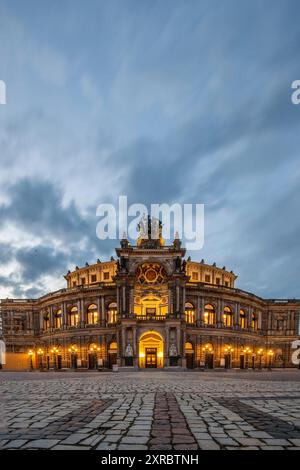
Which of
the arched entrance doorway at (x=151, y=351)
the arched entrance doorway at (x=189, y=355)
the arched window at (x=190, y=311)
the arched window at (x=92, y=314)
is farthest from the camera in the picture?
the arched window at (x=92, y=314)

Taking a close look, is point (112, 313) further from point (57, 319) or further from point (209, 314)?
point (209, 314)

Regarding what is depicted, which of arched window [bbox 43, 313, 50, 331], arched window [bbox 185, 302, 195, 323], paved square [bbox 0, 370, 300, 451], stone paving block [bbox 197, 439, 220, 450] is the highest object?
stone paving block [bbox 197, 439, 220, 450]

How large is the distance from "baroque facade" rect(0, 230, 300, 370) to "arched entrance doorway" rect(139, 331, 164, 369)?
0.15m

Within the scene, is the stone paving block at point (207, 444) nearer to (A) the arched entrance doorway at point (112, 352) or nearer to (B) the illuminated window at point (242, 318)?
(A) the arched entrance doorway at point (112, 352)

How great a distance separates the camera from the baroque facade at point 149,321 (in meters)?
53.2

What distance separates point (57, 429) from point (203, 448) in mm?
2798

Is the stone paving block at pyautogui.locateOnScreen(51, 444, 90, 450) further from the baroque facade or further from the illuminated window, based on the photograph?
the illuminated window

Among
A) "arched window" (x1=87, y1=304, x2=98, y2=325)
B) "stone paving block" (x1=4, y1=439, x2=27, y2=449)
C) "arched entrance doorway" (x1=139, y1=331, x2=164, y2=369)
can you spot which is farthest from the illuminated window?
"stone paving block" (x1=4, y1=439, x2=27, y2=449)

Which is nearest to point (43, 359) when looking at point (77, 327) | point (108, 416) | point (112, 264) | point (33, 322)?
point (33, 322)

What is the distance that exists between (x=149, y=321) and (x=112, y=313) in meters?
10.3

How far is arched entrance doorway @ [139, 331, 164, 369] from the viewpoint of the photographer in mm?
54312

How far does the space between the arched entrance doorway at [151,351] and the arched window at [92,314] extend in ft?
36.8

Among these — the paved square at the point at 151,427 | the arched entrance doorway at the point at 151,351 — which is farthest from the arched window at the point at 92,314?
→ the paved square at the point at 151,427
